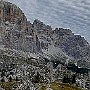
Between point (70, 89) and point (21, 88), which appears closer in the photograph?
point (21, 88)

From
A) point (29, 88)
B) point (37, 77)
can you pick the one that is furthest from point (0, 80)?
point (29, 88)

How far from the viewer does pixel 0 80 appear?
656 feet

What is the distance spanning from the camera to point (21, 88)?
147m

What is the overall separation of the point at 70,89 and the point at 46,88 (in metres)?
17.7

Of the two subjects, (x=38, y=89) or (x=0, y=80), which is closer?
(x=38, y=89)

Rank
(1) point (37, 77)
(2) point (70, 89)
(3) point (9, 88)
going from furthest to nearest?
(1) point (37, 77) → (2) point (70, 89) → (3) point (9, 88)

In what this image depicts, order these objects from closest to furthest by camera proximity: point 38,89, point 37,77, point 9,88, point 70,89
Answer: point 38,89
point 9,88
point 70,89
point 37,77

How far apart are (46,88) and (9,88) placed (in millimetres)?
22084

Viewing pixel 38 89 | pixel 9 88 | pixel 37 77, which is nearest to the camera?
pixel 38 89

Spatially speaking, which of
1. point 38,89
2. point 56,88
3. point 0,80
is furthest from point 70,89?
point 0,80

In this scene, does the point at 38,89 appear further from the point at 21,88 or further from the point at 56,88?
the point at 56,88

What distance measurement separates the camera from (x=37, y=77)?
195 meters

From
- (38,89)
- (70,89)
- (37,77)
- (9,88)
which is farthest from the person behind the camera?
(37,77)

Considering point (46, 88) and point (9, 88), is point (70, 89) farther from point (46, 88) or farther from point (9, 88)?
point (9, 88)
